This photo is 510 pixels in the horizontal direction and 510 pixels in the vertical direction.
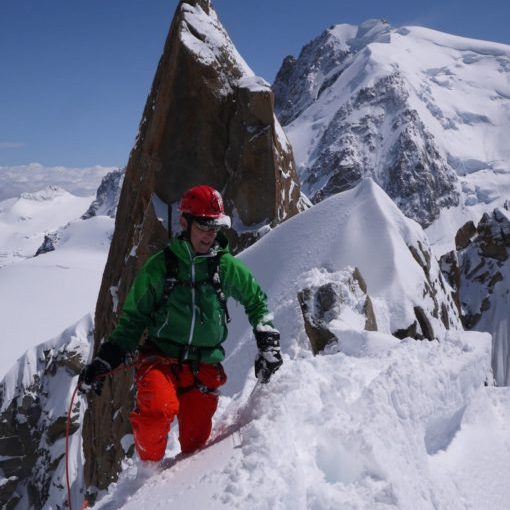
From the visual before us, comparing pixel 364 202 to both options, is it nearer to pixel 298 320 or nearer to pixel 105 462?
pixel 298 320

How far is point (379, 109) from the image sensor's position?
133750 millimetres

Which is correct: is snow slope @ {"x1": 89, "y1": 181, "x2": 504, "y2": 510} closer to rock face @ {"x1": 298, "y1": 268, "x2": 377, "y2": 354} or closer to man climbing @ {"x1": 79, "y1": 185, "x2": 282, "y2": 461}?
man climbing @ {"x1": 79, "y1": 185, "x2": 282, "y2": 461}

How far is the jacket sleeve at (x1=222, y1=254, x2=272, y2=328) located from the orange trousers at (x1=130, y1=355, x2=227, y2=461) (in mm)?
512

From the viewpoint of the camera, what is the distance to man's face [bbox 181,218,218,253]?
3.78m

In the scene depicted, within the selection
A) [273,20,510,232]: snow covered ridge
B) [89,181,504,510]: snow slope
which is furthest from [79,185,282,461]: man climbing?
[273,20,510,232]: snow covered ridge

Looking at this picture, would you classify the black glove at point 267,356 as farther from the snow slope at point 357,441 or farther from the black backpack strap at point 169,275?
the black backpack strap at point 169,275

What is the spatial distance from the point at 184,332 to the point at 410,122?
444 feet

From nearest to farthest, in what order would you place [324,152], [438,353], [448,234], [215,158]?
[438,353] → [215,158] → [448,234] → [324,152]

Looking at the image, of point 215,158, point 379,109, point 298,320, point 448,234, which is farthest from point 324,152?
point 298,320

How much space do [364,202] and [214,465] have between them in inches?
402

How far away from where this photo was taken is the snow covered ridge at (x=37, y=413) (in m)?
28.6

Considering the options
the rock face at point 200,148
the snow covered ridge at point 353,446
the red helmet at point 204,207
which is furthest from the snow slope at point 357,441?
the rock face at point 200,148

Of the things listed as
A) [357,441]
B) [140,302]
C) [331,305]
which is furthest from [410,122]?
[357,441]

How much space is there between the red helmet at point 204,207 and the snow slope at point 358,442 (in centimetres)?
129
